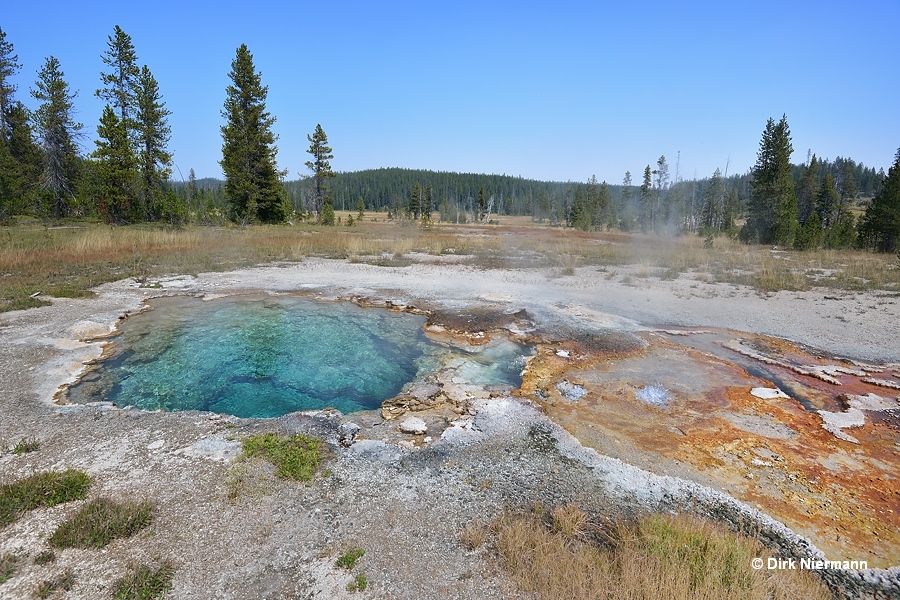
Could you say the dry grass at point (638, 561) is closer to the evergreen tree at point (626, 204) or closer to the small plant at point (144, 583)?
the small plant at point (144, 583)

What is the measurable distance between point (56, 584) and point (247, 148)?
29.2m

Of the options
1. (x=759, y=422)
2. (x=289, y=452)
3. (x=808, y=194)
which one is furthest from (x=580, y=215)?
(x=289, y=452)

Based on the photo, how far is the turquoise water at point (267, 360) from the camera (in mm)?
6230

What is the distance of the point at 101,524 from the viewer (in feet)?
10.6

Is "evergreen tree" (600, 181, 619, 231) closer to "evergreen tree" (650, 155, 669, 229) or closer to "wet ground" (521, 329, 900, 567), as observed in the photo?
"evergreen tree" (650, 155, 669, 229)

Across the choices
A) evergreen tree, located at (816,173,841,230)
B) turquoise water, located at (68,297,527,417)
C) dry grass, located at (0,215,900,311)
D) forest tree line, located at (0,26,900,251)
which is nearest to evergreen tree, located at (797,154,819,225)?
evergreen tree, located at (816,173,841,230)

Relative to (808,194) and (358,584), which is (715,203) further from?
(358,584)

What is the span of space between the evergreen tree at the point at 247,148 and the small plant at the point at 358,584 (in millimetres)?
28193

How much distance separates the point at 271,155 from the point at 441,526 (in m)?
30.4

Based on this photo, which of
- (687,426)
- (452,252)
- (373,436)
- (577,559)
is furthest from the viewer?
(452,252)

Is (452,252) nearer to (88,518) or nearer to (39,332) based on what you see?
(39,332)

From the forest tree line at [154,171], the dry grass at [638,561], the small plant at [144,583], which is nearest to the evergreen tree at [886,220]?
the forest tree line at [154,171]

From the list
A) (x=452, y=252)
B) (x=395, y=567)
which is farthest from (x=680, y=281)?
(x=395, y=567)

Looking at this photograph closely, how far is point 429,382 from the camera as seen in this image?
6590mm
